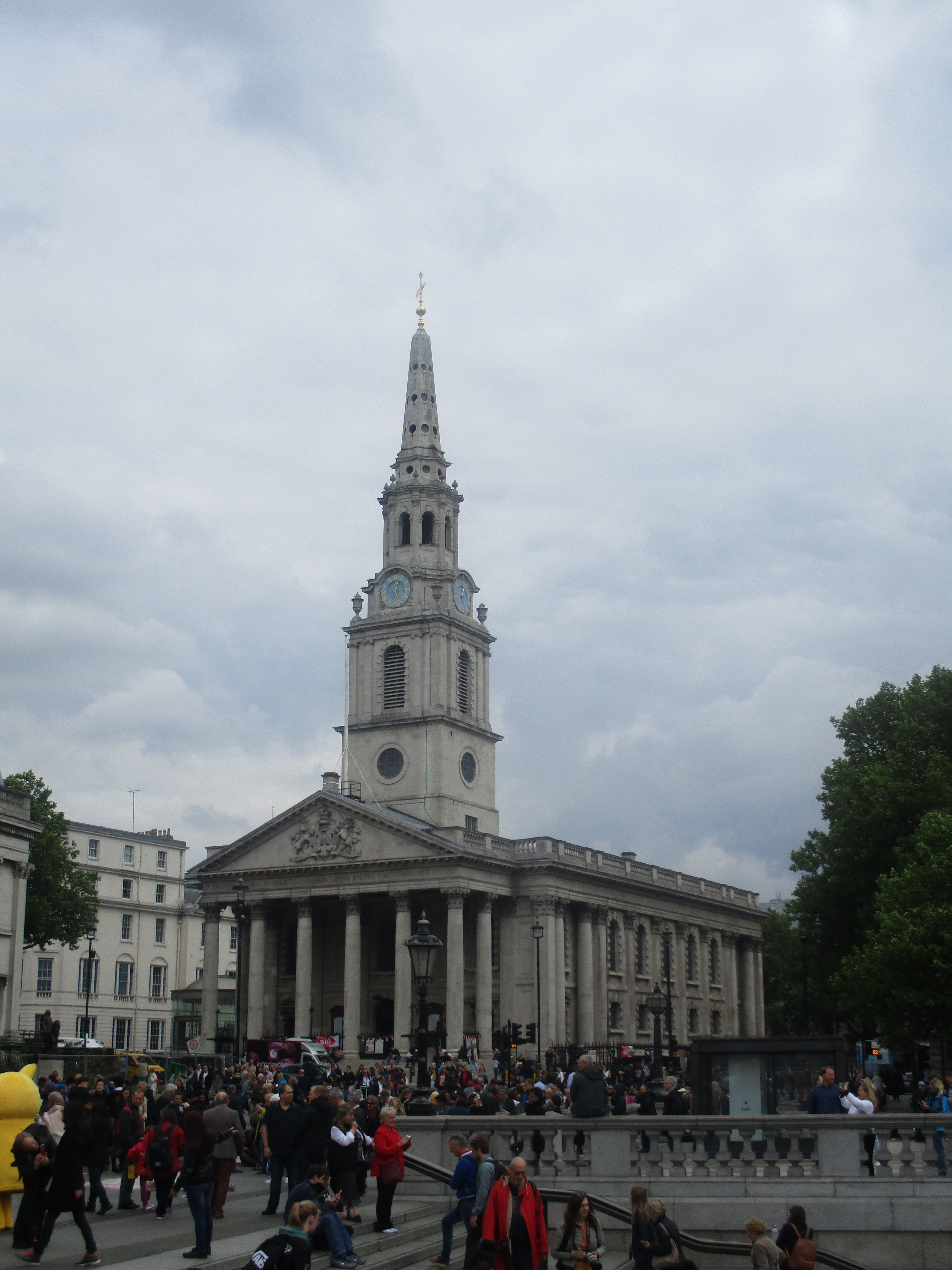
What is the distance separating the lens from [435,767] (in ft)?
257

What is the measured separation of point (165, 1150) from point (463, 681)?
6351cm

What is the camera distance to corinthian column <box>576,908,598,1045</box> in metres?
73.0

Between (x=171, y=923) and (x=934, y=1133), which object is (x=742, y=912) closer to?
(x=171, y=923)

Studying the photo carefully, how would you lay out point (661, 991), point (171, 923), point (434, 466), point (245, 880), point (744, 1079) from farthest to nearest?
point (171, 923) → point (434, 466) → point (661, 991) → point (245, 880) → point (744, 1079)

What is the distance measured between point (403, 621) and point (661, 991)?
1021 inches

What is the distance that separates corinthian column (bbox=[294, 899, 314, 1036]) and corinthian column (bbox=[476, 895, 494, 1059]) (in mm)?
8488

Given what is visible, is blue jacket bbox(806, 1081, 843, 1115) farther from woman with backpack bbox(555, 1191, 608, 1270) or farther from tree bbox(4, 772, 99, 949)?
tree bbox(4, 772, 99, 949)

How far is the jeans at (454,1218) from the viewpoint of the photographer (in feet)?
61.0

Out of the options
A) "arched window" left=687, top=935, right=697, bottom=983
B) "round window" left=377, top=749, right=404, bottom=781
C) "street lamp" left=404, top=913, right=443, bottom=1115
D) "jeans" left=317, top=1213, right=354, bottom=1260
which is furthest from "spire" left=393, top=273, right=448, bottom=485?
"jeans" left=317, top=1213, right=354, bottom=1260

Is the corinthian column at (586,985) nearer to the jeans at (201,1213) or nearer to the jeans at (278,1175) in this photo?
the jeans at (278,1175)

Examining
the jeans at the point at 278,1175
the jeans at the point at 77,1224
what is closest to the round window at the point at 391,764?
the jeans at the point at 278,1175

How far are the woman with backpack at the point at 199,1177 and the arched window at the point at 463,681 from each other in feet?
211

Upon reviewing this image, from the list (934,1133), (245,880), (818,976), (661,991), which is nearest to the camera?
(934,1133)

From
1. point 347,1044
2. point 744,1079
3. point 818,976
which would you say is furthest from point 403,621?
point 744,1079
